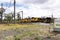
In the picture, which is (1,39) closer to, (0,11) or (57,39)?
(57,39)

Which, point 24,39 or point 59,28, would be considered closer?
point 24,39

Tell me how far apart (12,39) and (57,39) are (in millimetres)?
3690

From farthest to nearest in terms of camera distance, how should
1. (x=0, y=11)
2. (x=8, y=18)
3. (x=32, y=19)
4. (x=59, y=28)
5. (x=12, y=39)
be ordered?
(x=8, y=18) < (x=32, y=19) < (x=0, y=11) < (x=59, y=28) < (x=12, y=39)

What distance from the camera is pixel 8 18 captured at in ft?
236

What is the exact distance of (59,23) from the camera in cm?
2223

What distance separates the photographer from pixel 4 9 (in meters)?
59.1

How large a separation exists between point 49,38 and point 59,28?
5254 mm

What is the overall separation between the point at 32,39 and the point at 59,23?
697 cm

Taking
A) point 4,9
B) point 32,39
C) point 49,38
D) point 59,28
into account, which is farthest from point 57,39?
point 4,9

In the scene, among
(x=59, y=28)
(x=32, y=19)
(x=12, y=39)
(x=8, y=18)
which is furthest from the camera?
(x=8, y=18)

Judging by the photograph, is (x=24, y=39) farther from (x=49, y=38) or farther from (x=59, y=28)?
(x=59, y=28)

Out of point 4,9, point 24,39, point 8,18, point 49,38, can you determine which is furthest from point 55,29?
point 8,18

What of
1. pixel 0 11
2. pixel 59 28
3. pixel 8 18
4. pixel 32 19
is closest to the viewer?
pixel 59 28

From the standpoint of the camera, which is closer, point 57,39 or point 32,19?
point 57,39
